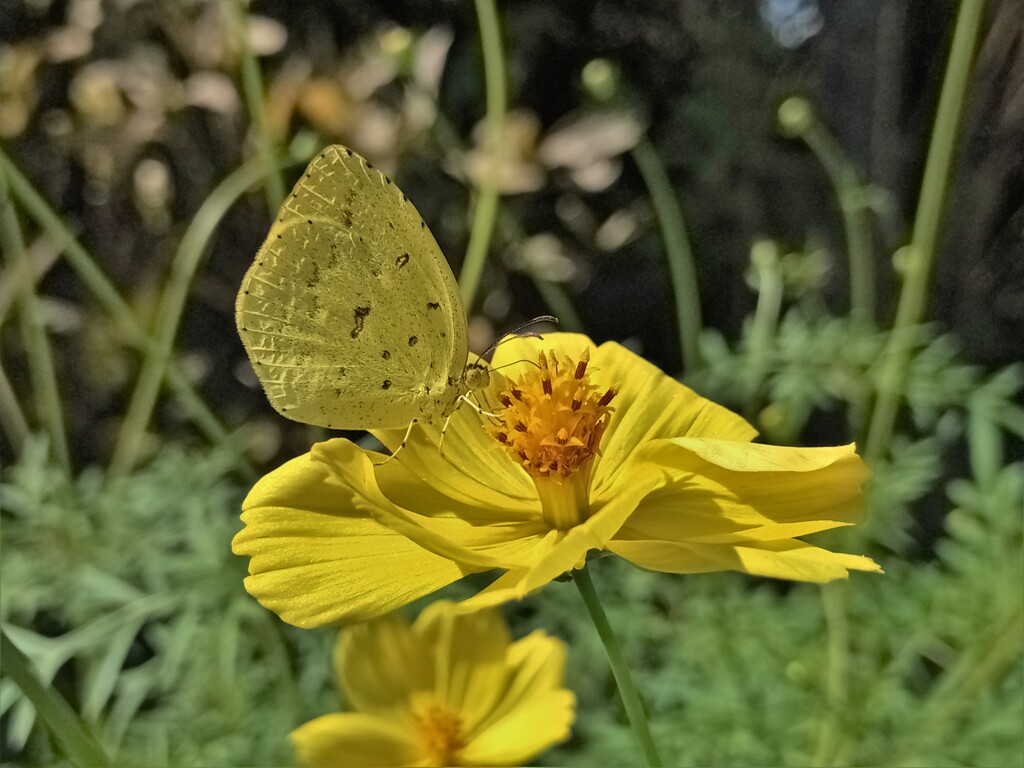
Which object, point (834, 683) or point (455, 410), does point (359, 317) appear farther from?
point (834, 683)

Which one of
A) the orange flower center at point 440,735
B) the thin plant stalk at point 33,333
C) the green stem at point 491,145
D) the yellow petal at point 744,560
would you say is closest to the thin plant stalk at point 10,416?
the thin plant stalk at point 33,333

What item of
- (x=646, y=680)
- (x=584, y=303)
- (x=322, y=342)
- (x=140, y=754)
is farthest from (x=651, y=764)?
(x=584, y=303)

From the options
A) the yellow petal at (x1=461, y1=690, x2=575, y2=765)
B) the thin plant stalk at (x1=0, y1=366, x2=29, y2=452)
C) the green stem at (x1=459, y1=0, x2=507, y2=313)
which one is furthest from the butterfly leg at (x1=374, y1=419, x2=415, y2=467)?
the thin plant stalk at (x1=0, y1=366, x2=29, y2=452)

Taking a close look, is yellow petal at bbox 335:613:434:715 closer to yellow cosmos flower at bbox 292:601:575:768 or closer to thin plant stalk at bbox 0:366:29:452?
yellow cosmos flower at bbox 292:601:575:768

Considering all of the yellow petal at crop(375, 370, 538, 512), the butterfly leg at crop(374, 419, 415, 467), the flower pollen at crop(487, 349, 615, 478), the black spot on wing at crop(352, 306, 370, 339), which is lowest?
the yellow petal at crop(375, 370, 538, 512)

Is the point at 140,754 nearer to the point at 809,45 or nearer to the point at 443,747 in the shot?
the point at 443,747
